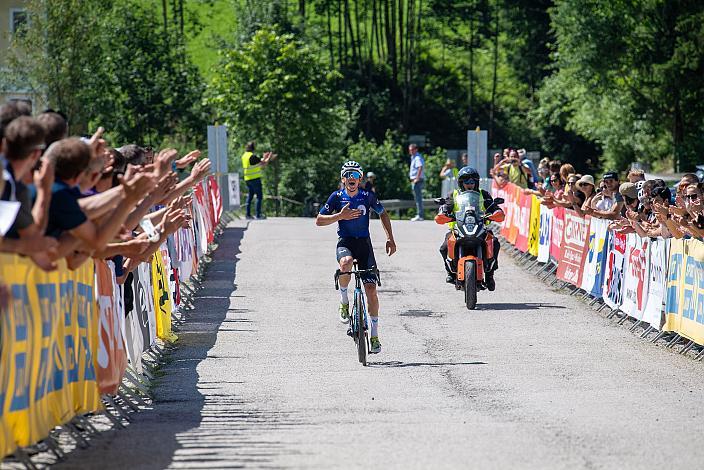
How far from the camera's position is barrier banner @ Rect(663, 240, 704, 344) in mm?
13627

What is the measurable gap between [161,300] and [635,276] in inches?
228

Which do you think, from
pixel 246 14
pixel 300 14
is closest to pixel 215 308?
pixel 246 14

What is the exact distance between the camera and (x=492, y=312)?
18.1 metres

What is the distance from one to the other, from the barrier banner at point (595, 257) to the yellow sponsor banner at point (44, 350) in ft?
33.4

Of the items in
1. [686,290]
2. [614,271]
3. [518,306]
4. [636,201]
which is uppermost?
[636,201]

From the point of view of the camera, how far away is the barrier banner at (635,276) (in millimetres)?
15898

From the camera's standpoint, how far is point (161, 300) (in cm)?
1441

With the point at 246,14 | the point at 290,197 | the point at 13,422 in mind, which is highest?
the point at 246,14

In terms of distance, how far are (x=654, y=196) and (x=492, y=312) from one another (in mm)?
2916

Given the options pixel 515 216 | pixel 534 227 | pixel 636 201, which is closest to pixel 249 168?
pixel 515 216

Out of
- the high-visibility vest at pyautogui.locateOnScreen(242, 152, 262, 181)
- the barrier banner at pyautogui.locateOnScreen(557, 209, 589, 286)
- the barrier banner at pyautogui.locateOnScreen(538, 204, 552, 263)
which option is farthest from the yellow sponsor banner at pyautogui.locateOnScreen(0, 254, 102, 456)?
the high-visibility vest at pyautogui.locateOnScreen(242, 152, 262, 181)

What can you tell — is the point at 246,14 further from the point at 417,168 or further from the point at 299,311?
the point at 299,311

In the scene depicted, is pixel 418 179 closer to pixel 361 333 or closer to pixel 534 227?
pixel 534 227

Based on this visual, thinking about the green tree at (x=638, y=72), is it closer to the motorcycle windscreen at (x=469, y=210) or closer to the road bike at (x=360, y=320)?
the motorcycle windscreen at (x=469, y=210)
